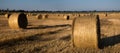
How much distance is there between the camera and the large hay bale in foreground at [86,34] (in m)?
11.3

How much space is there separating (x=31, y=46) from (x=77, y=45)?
2.11 meters

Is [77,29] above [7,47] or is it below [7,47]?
above

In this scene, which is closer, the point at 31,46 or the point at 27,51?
the point at 27,51

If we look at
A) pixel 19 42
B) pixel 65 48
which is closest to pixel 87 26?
pixel 65 48

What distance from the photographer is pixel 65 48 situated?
11664 millimetres

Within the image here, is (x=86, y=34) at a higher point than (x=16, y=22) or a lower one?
higher

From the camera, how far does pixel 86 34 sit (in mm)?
11352

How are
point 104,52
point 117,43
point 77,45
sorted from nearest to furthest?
point 104,52 → point 77,45 → point 117,43

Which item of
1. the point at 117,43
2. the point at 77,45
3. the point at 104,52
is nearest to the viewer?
the point at 104,52

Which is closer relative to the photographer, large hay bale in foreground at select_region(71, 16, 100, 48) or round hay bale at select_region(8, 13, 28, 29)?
large hay bale in foreground at select_region(71, 16, 100, 48)

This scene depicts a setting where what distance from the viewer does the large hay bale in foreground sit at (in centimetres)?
1127

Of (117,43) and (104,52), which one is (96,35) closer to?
(104,52)

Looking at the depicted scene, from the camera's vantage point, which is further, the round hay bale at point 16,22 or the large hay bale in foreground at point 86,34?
the round hay bale at point 16,22

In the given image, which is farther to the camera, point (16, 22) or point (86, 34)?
point (16, 22)
